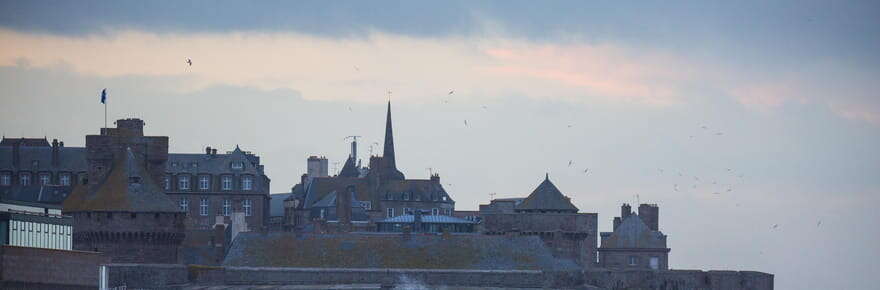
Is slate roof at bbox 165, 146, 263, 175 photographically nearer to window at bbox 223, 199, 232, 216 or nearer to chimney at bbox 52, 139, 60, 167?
window at bbox 223, 199, 232, 216

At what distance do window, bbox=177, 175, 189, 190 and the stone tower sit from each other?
97.9 feet

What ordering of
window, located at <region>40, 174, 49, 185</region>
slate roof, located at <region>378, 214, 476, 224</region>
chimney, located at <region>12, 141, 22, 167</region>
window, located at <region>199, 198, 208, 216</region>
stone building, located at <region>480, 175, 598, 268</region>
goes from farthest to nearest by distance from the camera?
window, located at <region>199, 198, 208, 216</region> → chimney, located at <region>12, 141, 22, 167</region> → window, located at <region>40, 174, 49, 185</region> → slate roof, located at <region>378, 214, 476, 224</region> → stone building, located at <region>480, 175, 598, 268</region>

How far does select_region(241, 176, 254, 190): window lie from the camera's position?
187875 millimetres

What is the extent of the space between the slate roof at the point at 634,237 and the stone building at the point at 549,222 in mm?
16336

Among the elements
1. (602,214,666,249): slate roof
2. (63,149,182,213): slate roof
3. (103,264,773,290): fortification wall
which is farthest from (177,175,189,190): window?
(103,264,773,290): fortification wall

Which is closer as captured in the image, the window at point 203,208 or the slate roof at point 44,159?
the slate roof at point 44,159

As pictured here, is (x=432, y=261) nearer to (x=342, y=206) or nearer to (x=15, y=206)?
(x=15, y=206)

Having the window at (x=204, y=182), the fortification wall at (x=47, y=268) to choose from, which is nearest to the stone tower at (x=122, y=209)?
the fortification wall at (x=47, y=268)

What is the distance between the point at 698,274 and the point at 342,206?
32.5 meters

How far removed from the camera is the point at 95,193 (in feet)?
501

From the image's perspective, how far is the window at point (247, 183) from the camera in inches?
7397

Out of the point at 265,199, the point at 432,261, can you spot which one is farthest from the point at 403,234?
the point at 265,199

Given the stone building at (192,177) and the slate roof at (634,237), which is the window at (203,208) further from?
the slate roof at (634,237)

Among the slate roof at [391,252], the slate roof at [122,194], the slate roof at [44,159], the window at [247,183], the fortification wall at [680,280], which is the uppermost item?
the slate roof at [44,159]
